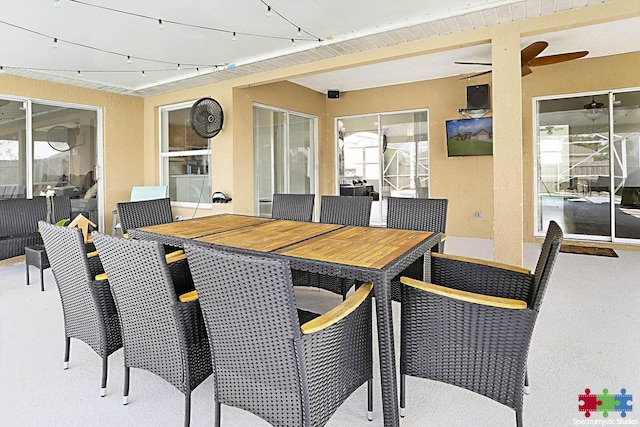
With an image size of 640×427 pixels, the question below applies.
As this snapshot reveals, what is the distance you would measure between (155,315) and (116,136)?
541 centimetres

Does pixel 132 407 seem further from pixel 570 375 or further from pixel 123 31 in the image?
pixel 123 31

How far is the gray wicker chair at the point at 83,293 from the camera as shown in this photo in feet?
6.24

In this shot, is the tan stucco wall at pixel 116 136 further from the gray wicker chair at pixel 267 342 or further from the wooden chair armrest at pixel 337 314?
the wooden chair armrest at pixel 337 314

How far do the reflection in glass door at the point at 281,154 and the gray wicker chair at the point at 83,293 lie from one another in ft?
13.1

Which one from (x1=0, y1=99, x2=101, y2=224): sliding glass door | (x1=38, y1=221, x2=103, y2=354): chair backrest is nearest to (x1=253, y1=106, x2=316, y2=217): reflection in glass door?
(x1=0, y1=99, x2=101, y2=224): sliding glass door

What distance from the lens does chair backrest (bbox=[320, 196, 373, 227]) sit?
3.38 metres

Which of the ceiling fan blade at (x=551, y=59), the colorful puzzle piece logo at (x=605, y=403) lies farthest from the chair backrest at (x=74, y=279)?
the ceiling fan blade at (x=551, y=59)

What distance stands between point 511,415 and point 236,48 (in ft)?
13.7

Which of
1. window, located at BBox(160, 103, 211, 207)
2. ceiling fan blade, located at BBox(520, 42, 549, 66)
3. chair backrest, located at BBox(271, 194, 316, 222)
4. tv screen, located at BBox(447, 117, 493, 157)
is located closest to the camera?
chair backrest, located at BBox(271, 194, 316, 222)

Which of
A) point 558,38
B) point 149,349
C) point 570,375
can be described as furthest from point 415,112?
point 149,349

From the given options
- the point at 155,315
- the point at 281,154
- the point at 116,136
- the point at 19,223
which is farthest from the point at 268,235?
the point at 116,136

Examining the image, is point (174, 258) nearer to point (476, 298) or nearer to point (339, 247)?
point (339, 247)

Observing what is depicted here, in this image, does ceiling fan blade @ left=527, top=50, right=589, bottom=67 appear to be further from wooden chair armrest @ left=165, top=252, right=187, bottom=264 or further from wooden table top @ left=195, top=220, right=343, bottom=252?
wooden chair armrest @ left=165, top=252, right=187, bottom=264

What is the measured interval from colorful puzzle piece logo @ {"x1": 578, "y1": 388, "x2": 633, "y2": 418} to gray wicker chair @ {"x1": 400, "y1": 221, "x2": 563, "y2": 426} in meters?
0.47
